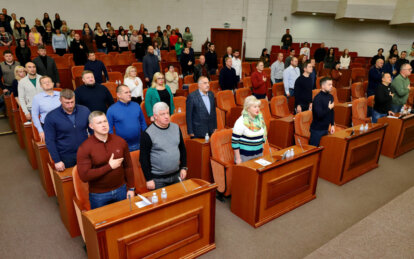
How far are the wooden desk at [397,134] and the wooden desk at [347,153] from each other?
2.45 feet

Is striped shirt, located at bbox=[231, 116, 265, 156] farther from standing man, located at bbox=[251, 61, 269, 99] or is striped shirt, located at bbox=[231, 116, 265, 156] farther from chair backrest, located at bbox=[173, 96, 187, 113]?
standing man, located at bbox=[251, 61, 269, 99]

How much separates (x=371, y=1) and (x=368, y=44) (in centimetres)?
244

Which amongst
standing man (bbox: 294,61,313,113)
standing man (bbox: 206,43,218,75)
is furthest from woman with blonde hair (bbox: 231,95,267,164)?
standing man (bbox: 206,43,218,75)

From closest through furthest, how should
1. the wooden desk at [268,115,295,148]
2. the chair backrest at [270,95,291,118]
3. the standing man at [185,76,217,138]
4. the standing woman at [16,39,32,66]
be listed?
the standing man at [185,76,217,138]
the wooden desk at [268,115,295,148]
the chair backrest at [270,95,291,118]
the standing woman at [16,39,32,66]

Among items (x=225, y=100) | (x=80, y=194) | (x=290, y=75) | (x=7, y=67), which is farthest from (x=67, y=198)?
(x=290, y=75)

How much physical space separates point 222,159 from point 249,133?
0.64 meters

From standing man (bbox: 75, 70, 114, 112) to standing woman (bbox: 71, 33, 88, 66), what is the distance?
412 cm

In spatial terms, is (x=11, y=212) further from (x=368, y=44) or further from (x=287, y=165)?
(x=368, y=44)

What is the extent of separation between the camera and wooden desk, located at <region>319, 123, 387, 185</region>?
4219mm

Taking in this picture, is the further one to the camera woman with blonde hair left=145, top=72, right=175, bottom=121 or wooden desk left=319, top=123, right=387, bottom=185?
woman with blonde hair left=145, top=72, right=175, bottom=121

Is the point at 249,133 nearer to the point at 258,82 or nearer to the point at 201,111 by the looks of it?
the point at 201,111

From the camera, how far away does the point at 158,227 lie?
2434 mm

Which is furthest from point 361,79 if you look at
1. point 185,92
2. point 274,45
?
point 185,92

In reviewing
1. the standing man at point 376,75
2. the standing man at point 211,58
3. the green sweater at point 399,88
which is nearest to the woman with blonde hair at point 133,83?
the standing man at point 211,58
